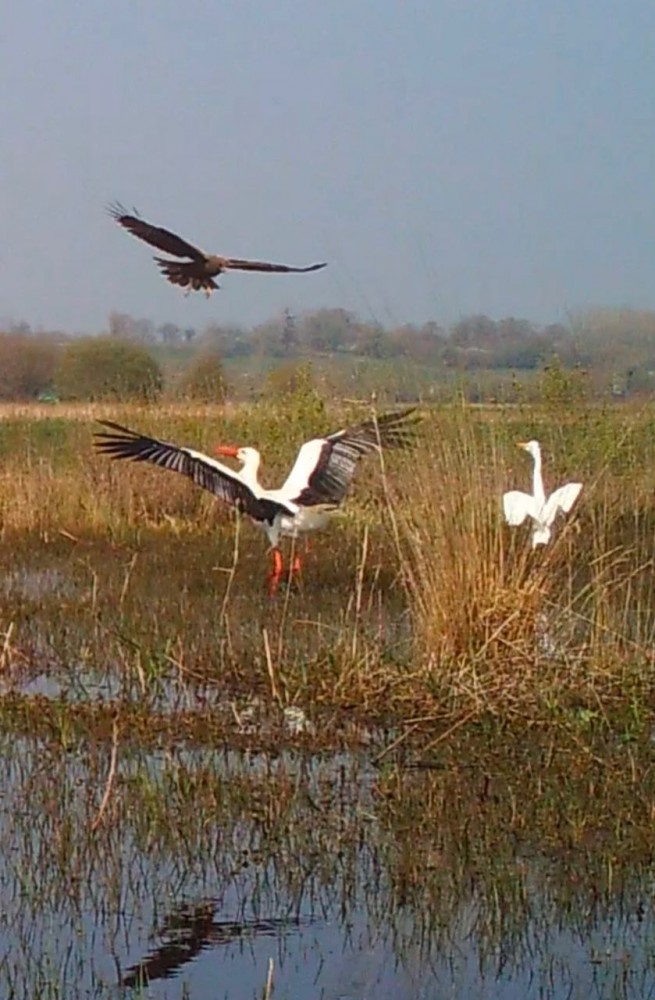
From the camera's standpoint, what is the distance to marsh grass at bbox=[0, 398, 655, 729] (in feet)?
26.5

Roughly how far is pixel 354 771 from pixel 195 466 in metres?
5.13

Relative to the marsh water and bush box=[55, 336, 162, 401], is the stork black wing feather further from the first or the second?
bush box=[55, 336, 162, 401]

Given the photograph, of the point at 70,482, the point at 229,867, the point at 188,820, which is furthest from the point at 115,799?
the point at 70,482

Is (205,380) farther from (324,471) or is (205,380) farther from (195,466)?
(195,466)

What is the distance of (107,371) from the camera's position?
22.8m

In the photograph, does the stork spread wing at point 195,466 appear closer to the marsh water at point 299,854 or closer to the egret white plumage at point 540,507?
the egret white plumage at point 540,507

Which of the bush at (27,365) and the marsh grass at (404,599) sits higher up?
the bush at (27,365)

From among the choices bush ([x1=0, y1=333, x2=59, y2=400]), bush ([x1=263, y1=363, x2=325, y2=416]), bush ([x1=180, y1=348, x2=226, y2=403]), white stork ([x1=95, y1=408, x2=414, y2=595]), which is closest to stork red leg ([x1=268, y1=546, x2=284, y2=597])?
white stork ([x1=95, y1=408, x2=414, y2=595])

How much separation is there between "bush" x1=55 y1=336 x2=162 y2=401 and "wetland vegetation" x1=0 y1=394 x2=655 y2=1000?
6.08 metres

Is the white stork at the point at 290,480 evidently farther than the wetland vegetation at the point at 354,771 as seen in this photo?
Yes

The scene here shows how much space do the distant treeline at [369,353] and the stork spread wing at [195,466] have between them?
1121 mm

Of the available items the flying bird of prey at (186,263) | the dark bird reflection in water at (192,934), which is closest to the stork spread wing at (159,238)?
the flying bird of prey at (186,263)

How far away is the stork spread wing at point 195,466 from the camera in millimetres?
11578

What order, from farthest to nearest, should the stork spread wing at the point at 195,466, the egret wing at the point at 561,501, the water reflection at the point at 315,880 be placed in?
the stork spread wing at the point at 195,466, the egret wing at the point at 561,501, the water reflection at the point at 315,880
